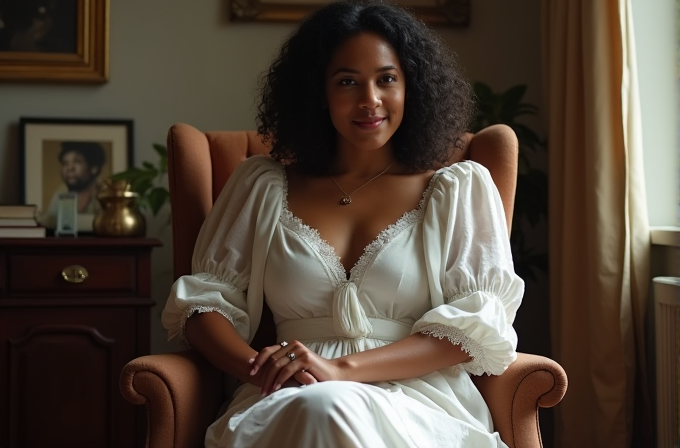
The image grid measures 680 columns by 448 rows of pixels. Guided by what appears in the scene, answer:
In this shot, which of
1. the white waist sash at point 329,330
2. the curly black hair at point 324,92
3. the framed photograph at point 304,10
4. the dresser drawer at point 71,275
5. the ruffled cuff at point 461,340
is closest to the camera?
the ruffled cuff at point 461,340

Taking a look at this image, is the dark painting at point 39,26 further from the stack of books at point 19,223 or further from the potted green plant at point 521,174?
the potted green plant at point 521,174

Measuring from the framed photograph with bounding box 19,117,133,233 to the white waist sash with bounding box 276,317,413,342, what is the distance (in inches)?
55.4

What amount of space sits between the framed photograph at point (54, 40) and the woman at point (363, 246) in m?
1.16

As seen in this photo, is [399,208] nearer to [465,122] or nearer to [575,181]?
→ [465,122]

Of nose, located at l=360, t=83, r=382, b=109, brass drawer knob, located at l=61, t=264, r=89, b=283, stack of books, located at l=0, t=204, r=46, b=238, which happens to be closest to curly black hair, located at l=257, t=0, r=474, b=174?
nose, located at l=360, t=83, r=382, b=109

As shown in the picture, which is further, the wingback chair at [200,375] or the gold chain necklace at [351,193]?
the gold chain necklace at [351,193]

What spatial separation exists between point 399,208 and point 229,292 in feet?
1.41

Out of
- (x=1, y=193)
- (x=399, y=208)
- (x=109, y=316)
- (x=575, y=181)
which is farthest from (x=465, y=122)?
(x=1, y=193)

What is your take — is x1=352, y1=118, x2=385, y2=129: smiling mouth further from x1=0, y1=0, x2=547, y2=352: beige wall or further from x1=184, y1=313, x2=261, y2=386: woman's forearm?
x1=0, y1=0, x2=547, y2=352: beige wall

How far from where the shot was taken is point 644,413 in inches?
96.1

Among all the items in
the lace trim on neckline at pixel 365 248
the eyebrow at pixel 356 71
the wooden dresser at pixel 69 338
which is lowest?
the wooden dresser at pixel 69 338

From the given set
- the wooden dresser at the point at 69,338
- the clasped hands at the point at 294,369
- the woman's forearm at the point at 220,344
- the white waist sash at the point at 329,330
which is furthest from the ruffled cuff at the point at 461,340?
the wooden dresser at the point at 69,338

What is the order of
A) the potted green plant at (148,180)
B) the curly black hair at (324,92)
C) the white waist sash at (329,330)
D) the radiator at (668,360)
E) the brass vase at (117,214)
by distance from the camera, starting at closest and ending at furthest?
the white waist sash at (329,330) < the curly black hair at (324,92) < the radiator at (668,360) < the brass vase at (117,214) < the potted green plant at (148,180)

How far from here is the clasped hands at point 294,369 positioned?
1.60m
